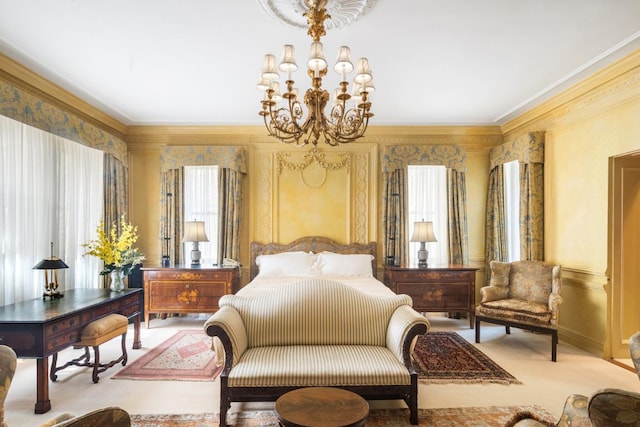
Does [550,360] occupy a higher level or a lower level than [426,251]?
lower

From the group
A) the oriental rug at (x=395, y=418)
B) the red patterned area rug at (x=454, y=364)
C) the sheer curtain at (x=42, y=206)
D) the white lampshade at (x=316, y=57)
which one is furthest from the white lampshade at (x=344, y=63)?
the sheer curtain at (x=42, y=206)

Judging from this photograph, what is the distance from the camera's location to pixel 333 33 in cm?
298

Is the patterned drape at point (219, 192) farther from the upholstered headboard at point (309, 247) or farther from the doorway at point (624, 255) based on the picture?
the doorway at point (624, 255)

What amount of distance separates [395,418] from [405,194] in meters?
3.56

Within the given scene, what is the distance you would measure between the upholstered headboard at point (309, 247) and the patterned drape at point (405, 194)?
36cm

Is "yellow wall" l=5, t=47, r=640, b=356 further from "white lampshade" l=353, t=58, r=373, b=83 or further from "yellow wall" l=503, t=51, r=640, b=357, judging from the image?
"white lampshade" l=353, t=58, r=373, b=83

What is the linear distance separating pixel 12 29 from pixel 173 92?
64.0 inches

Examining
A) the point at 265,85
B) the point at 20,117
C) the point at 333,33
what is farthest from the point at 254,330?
the point at 20,117

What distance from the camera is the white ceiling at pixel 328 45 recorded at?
8.73 ft

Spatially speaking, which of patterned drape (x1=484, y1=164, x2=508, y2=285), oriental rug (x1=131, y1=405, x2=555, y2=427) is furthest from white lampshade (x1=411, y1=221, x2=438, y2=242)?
oriental rug (x1=131, y1=405, x2=555, y2=427)

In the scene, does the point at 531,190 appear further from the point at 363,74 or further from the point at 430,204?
the point at 363,74

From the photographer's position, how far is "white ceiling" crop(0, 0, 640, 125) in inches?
105

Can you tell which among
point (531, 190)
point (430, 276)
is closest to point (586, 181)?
point (531, 190)

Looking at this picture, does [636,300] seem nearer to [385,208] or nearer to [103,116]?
[385,208]
